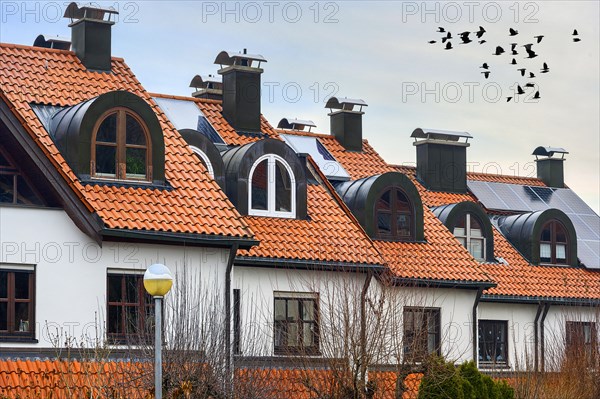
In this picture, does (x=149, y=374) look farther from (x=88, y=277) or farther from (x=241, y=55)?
(x=241, y=55)

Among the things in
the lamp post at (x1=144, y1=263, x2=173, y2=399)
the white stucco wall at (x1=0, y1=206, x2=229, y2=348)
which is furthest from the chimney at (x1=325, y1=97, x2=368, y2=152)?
the lamp post at (x1=144, y1=263, x2=173, y2=399)

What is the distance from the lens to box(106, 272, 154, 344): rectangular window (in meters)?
28.5

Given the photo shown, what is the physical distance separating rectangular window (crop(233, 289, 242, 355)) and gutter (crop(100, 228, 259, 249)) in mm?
1388

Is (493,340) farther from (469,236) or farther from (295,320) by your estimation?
(295,320)

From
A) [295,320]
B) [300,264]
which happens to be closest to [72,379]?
[295,320]

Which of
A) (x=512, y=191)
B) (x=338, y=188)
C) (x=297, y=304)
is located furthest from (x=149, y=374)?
(x=512, y=191)

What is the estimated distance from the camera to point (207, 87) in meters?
41.8

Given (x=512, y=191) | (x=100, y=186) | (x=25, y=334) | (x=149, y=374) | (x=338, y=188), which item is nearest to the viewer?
(x=149, y=374)

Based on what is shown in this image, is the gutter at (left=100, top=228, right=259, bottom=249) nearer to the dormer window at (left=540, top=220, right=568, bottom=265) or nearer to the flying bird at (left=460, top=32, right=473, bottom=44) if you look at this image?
the flying bird at (left=460, top=32, right=473, bottom=44)

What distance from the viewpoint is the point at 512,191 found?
4712 cm

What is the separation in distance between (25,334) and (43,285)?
109cm

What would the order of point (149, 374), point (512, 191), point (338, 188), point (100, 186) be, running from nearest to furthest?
point (149, 374)
point (100, 186)
point (338, 188)
point (512, 191)

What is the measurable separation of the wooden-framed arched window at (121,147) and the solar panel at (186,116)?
504 centimetres

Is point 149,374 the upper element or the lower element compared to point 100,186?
lower
